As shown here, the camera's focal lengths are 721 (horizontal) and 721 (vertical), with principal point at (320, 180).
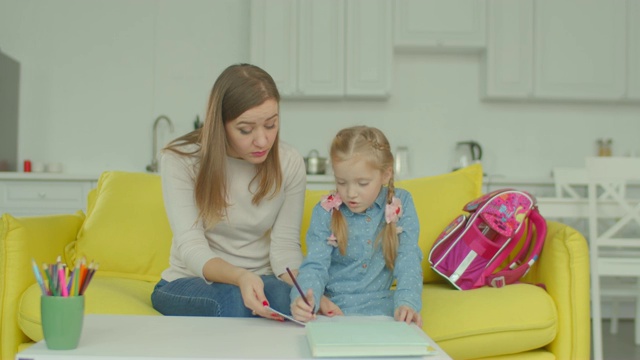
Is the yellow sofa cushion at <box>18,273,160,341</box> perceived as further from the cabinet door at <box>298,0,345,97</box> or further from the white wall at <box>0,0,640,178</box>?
the white wall at <box>0,0,640,178</box>

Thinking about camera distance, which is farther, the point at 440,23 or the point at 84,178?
the point at 440,23

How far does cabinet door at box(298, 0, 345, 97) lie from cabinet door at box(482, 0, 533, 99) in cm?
89

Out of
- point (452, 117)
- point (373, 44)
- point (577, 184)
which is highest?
point (373, 44)

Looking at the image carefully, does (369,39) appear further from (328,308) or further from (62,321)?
(62,321)

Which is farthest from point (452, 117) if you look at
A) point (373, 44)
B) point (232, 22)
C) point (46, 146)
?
point (46, 146)

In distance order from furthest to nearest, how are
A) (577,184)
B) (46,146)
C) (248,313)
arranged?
(46,146) → (577,184) → (248,313)

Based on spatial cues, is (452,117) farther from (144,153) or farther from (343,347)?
(343,347)

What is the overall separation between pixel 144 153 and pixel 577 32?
2748 millimetres

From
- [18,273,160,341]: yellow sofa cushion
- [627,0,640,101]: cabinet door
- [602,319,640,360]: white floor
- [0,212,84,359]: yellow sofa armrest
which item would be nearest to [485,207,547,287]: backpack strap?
[18,273,160,341]: yellow sofa cushion

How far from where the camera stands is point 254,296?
1.56m

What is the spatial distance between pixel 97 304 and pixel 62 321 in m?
0.69

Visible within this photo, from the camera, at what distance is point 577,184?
13.7 feet

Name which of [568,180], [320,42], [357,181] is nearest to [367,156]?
[357,181]

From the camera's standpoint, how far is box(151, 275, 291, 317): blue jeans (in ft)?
5.54
